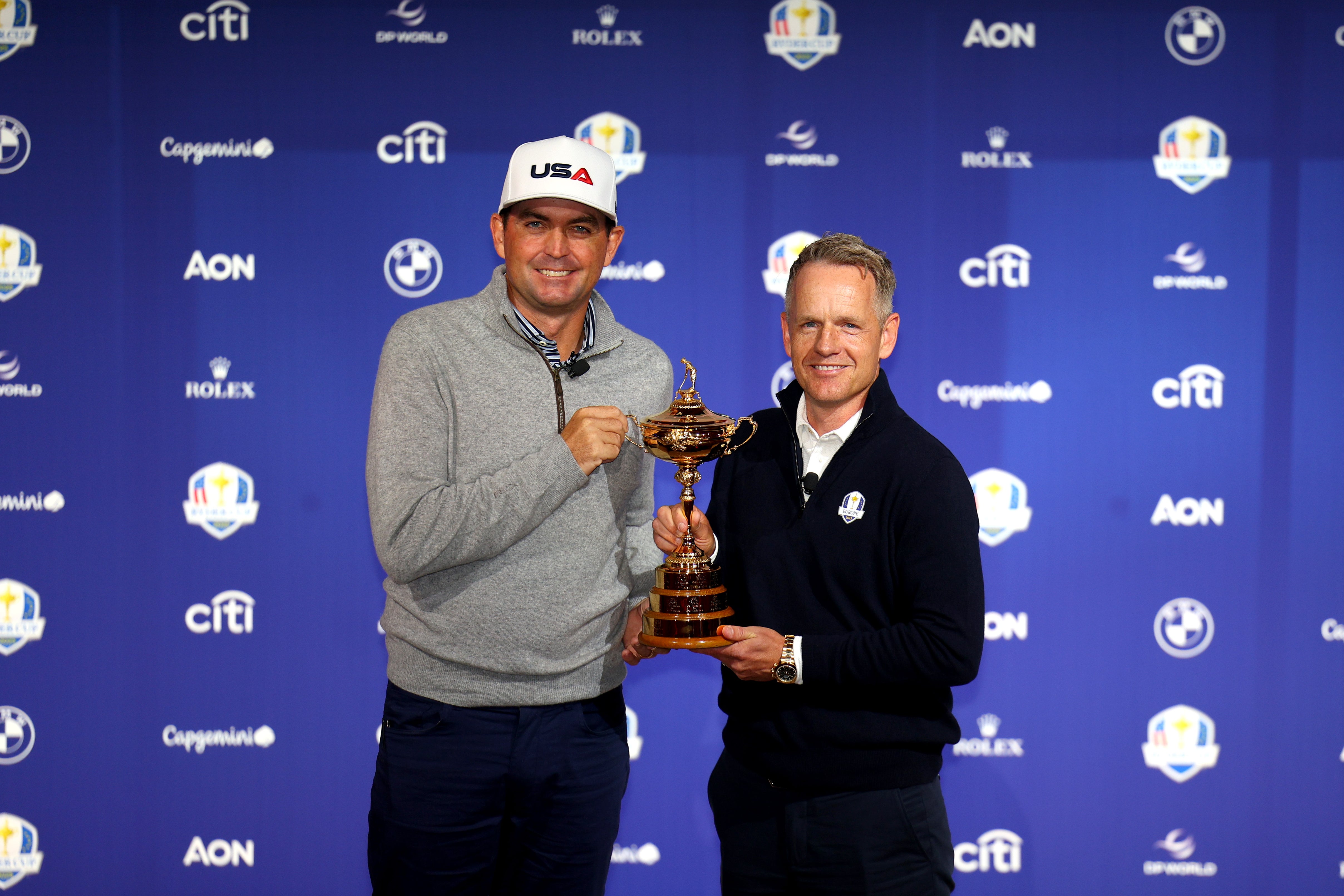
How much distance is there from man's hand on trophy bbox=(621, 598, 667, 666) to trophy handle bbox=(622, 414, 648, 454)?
0.33 metres

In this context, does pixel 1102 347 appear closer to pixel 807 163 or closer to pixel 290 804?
pixel 807 163

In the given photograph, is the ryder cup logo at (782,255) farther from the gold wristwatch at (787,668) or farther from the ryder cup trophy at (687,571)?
the gold wristwatch at (787,668)

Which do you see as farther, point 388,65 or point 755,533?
point 388,65

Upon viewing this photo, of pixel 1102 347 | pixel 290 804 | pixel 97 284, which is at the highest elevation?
pixel 97 284

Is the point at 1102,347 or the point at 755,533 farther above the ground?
the point at 1102,347

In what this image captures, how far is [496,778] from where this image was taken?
6.03ft

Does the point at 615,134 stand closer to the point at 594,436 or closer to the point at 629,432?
the point at 629,432

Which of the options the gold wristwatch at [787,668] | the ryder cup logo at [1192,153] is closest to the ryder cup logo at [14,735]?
the gold wristwatch at [787,668]

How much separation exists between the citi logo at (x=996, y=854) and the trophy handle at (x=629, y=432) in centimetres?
215

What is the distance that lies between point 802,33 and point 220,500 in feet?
8.32

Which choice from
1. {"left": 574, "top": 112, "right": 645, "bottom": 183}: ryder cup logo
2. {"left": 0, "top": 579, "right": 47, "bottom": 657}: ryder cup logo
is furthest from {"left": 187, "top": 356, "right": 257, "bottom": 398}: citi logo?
{"left": 574, "top": 112, "right": 645, "bottom": 183}: ryder cup logo

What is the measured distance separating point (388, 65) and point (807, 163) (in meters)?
1.46

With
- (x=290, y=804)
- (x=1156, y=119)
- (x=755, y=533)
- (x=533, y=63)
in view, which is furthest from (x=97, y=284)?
(x=1156, y=119)

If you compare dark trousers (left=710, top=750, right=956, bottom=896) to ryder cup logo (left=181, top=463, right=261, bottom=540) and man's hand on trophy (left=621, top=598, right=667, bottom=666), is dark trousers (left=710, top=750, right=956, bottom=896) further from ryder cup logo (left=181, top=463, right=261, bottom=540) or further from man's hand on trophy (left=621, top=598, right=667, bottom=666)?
ryder cup logo (left=181, top=463, right=261, bottom=540)
